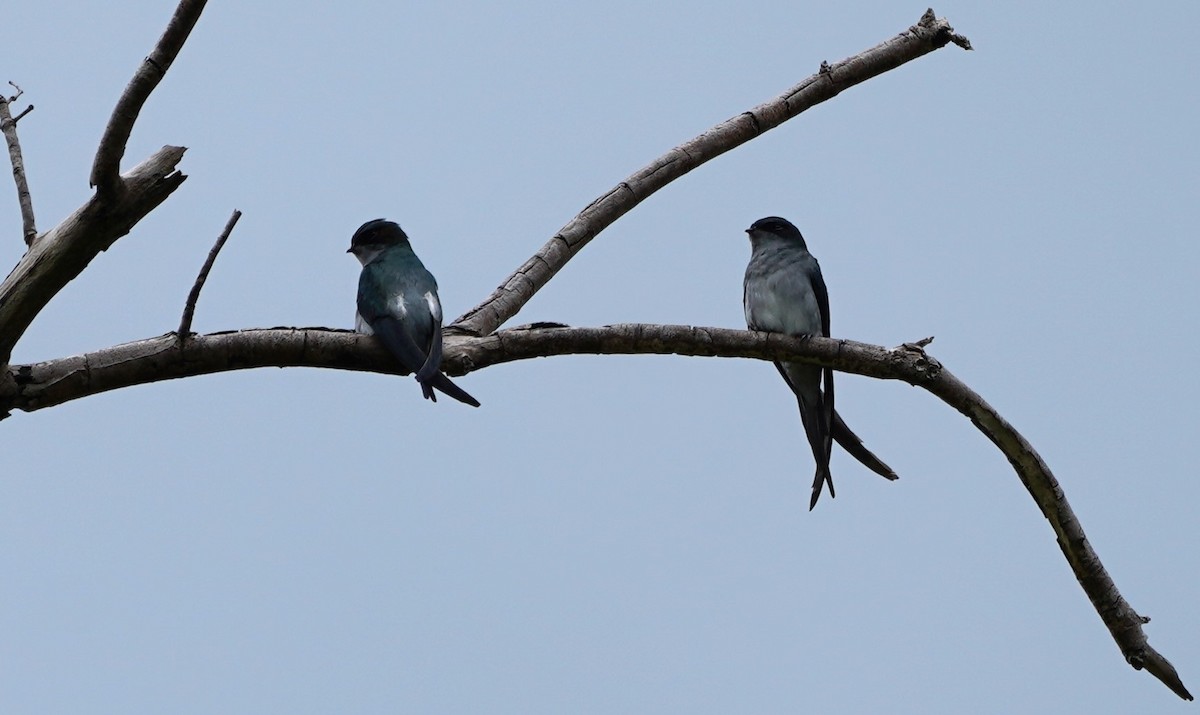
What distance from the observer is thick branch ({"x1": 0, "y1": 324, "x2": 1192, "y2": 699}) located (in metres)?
4.41

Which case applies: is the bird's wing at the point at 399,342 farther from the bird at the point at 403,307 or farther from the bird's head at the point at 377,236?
the bird's head at the point at 377,236

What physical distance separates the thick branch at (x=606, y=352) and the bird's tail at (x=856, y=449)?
721 millimetres

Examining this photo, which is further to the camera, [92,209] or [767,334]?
[767,334]

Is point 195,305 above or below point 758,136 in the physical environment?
below

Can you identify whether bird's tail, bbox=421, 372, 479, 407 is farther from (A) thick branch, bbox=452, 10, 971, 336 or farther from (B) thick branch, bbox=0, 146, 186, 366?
(B) thick branch, bbox=0, 146, 186, 366

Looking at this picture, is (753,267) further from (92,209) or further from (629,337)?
(92,209)

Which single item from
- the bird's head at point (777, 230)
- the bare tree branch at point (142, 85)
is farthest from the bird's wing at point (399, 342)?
the bird's head at point (777, 230)

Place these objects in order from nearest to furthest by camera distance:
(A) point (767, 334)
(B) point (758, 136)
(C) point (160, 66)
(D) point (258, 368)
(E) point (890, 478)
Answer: (C) point (160, 66) < (D) point (258, 368) < (A) point (767, 334) < (E) point (890, 478) < (B) point (758, 136)

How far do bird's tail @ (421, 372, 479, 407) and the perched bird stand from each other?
92.7 inches

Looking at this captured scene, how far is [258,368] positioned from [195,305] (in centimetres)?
40

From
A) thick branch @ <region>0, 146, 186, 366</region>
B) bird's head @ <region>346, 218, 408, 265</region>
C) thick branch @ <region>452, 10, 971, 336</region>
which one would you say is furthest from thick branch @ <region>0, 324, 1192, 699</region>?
bird's head @ <region>346, 218, 408, 265</region>

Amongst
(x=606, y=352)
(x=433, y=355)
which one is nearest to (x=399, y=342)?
(x=433, y=355)

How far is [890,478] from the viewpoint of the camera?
18.7 feet

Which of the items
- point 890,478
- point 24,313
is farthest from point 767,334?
point 24,313
